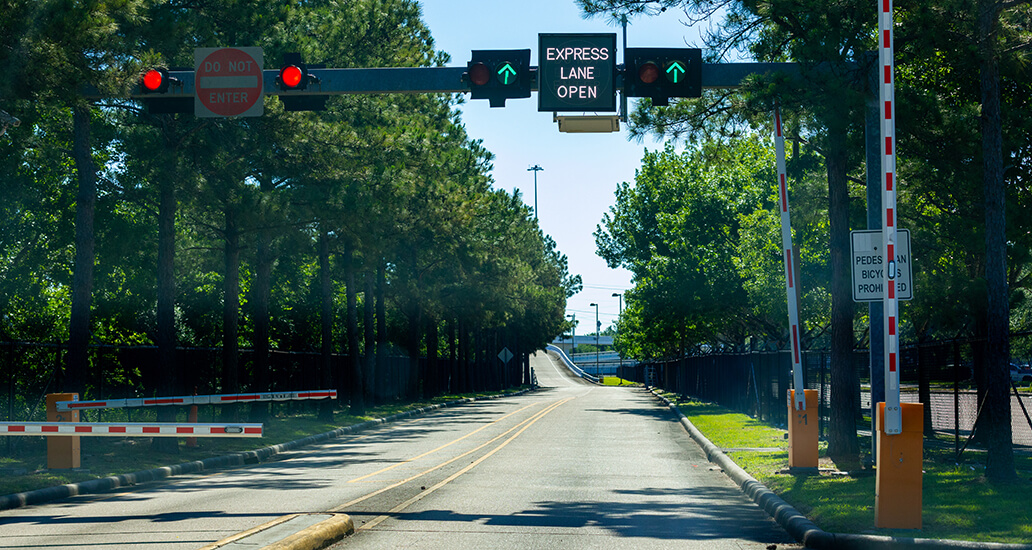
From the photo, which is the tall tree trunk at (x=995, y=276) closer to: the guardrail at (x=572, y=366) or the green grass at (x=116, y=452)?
the green grass at (x=116, y=452)

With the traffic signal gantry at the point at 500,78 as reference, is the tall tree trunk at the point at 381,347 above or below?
below

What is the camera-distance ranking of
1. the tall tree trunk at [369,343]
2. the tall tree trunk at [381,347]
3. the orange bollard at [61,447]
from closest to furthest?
1. the orange bollard at [61,447]
2. the tall tree trunk at [369,343]
3. the tall tree trunk at [381,347]

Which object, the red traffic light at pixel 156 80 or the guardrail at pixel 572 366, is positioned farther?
the guardrail at pixel 572 366

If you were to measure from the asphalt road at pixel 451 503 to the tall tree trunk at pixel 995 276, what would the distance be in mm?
3344

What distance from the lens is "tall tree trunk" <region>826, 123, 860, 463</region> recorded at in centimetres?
1547

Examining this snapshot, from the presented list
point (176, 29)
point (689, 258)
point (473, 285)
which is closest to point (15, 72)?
point (176, 29)

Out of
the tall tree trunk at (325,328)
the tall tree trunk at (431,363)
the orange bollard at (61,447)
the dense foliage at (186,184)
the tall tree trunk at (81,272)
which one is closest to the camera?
the dense foliage at (186,184)

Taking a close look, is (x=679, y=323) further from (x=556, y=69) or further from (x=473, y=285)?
(x=556, y=69)

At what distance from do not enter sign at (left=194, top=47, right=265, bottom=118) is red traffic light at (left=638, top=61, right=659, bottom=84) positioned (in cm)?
585

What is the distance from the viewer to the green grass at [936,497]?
30.5 ft

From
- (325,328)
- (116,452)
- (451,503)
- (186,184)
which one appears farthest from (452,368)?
(451,503)

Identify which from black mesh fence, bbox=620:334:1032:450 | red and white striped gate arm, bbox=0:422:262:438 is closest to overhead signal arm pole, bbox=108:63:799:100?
black mesh fence, bbox=620:334:1032:450

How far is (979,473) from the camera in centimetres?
1397

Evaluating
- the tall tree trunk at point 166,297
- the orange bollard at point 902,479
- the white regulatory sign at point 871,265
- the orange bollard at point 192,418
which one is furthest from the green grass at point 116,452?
the white regulatory sign at point 871,265
